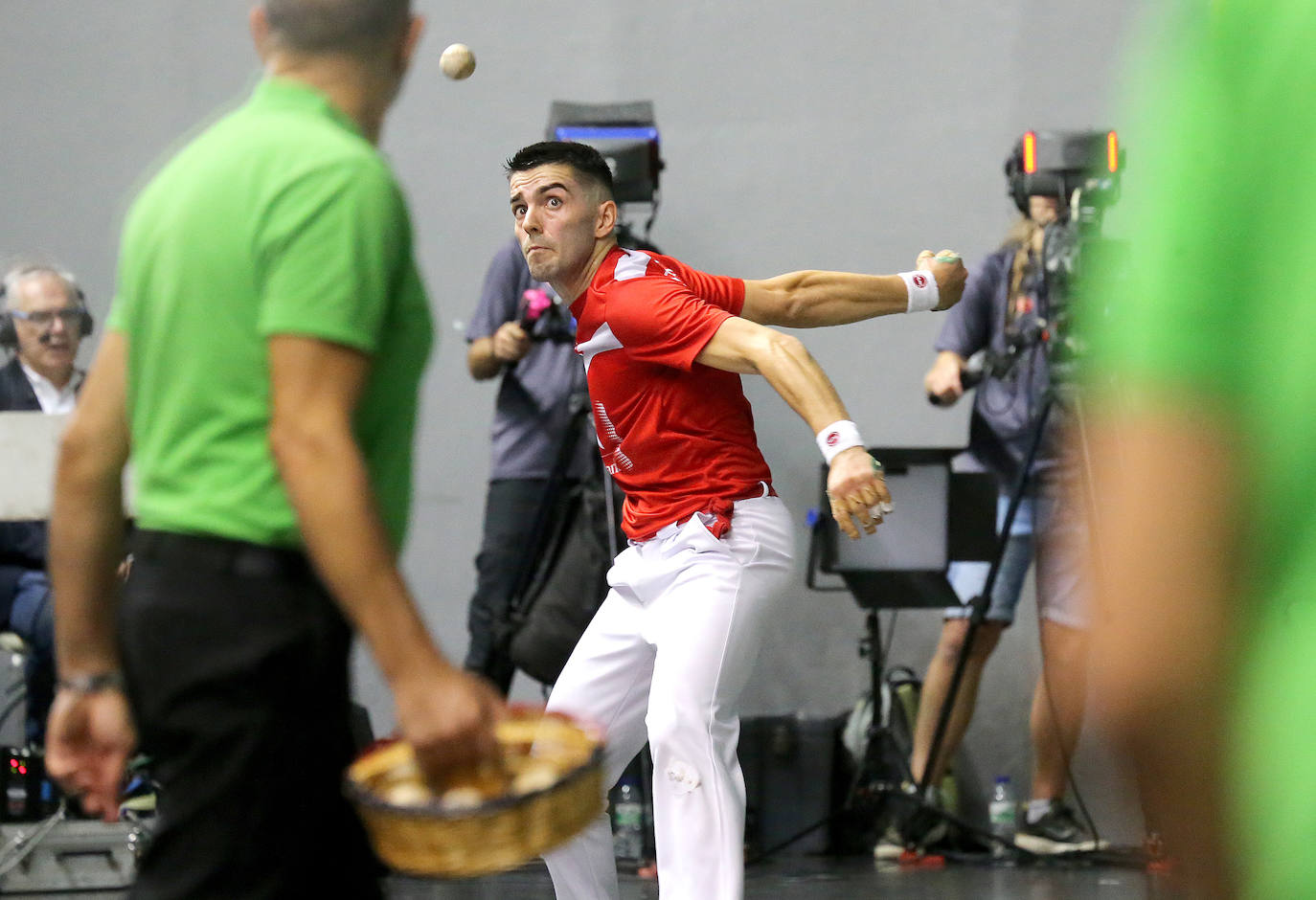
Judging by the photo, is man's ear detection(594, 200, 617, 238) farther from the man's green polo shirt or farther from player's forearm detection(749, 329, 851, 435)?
the man's green polo shirt

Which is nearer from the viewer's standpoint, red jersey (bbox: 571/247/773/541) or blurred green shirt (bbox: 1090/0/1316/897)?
blurred green shirt (bbox: 1090/0/1316/897)

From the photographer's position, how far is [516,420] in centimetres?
554

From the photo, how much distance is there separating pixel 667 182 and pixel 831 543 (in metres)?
1.85

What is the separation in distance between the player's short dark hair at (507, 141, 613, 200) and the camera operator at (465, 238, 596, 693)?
4.30 feet

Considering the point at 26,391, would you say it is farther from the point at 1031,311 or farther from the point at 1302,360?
the point at 1302,360

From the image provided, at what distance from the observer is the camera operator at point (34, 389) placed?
506 cm

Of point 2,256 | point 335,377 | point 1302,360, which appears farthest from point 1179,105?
point 2,256

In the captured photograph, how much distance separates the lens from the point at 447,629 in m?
6.46

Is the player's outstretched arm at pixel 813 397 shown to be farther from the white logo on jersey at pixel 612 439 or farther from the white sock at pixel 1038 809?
the white sock at pixel 1038 809

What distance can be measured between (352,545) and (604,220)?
95.3 inches

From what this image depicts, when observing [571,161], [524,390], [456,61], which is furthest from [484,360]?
[571,161]

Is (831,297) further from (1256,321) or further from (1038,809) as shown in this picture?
(1256,321)

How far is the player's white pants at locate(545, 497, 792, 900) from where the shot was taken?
10.3 ft

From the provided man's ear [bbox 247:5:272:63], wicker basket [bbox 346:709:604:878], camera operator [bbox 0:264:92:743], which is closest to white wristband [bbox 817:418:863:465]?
wicker basket [bbox 346:709:604:878]
